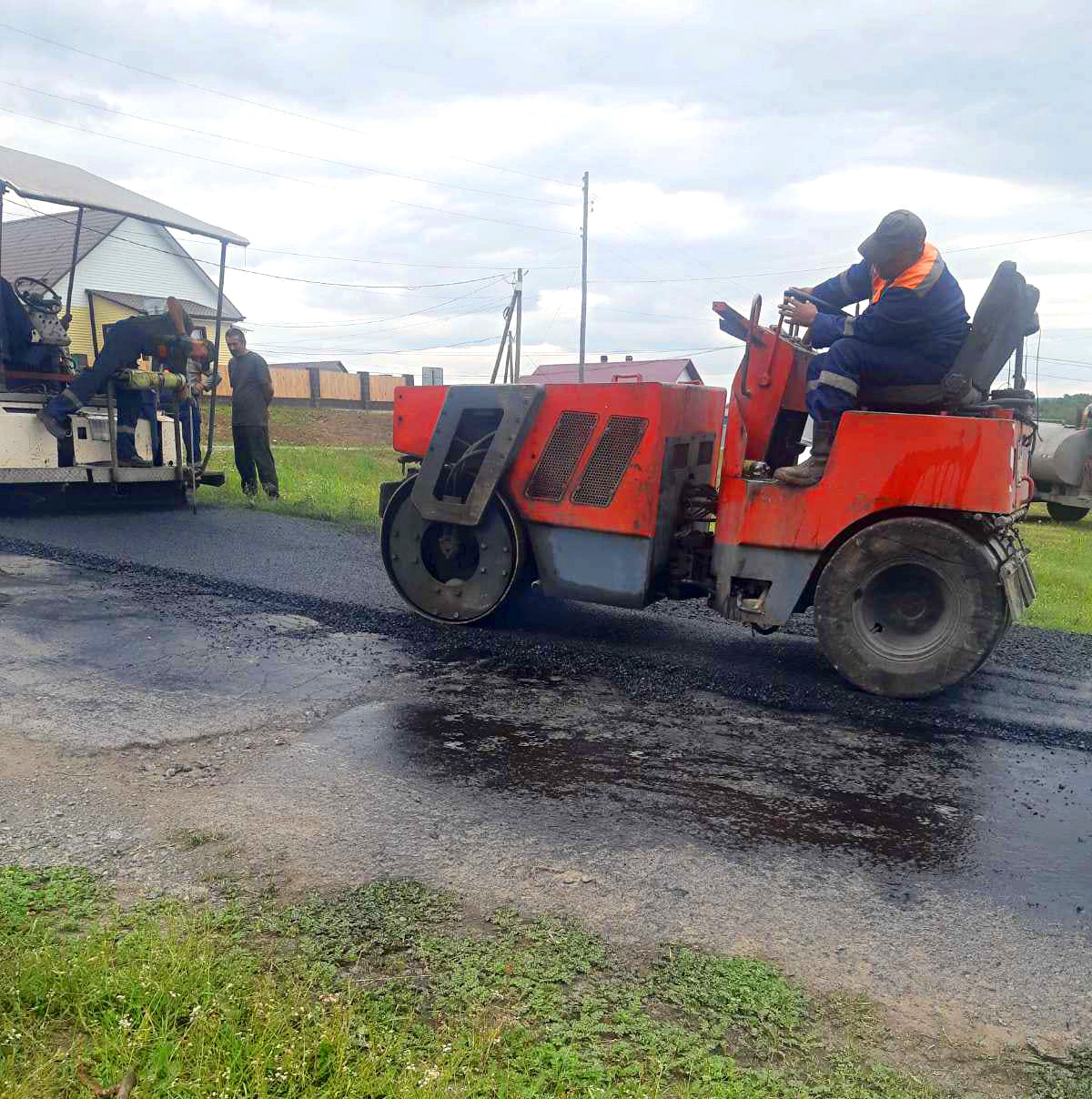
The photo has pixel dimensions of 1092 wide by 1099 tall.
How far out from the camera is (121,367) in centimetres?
924

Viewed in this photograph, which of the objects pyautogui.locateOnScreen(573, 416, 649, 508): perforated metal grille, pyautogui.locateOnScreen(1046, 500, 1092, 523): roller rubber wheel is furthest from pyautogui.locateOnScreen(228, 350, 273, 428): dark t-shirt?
pyautogui.locateOnScreen(1046, 500, 1092, 523): roller rubber wheel

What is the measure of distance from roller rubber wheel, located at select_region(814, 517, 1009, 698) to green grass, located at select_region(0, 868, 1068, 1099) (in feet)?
8.28

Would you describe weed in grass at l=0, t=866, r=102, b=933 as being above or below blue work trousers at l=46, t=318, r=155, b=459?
below

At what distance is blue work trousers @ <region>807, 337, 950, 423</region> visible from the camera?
4.74 metres

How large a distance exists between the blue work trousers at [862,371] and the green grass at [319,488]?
567 centimetres

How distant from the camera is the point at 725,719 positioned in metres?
4.49

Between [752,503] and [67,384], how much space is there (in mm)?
6926

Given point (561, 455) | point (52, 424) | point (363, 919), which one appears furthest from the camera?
point (52, 424)

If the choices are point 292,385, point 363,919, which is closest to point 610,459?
point 363,919

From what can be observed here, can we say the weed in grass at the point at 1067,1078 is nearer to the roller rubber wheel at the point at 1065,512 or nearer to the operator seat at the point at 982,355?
the operator seat at the point at 982,355

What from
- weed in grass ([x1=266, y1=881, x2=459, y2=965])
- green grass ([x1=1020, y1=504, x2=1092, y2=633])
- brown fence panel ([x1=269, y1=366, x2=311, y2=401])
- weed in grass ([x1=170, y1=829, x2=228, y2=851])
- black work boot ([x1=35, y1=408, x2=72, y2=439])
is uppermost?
brown fence panel ([x1=269, y1=366, x2=311, y2=401])

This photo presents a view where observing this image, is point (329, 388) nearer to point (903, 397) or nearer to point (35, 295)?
point (35, 295)

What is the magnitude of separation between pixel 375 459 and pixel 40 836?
658 inches

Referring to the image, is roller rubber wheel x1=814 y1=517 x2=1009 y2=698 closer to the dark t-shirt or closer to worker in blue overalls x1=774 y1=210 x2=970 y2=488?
worker in blue overalls x1=774 y1=210 x2=970 y2=488
